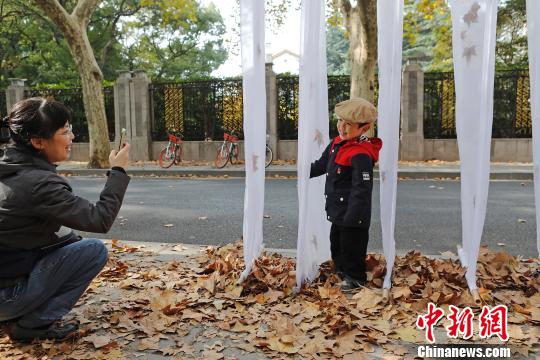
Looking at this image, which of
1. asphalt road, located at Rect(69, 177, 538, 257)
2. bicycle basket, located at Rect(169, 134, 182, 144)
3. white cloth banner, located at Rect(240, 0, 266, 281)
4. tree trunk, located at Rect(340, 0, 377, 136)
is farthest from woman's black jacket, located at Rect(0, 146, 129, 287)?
bicycle basket, located at Rect(169, 134, 182, 144)

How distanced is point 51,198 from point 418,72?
1517 cm

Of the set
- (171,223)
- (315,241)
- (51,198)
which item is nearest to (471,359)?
(315,241)

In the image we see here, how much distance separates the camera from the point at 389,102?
348cm

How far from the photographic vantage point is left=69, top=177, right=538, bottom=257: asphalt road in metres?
5.82

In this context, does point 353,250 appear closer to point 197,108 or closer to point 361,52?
point 361,52

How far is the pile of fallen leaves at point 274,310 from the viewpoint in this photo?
9.20 feet

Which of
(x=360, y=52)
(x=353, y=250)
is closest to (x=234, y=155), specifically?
(x=360, y=52)

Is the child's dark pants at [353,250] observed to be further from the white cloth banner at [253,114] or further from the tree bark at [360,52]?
the tree bark at [360,52]

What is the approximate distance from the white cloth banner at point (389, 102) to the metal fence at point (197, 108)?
46.0ft

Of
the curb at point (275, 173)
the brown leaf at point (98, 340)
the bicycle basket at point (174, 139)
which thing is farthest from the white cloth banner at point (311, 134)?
the bicycle basket at point (174, 139)

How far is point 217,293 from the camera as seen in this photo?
3.67 meters

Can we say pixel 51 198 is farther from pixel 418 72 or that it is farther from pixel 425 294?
pixel 418 72

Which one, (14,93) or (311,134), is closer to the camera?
(311,134)

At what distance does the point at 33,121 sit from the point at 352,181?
208 cm
